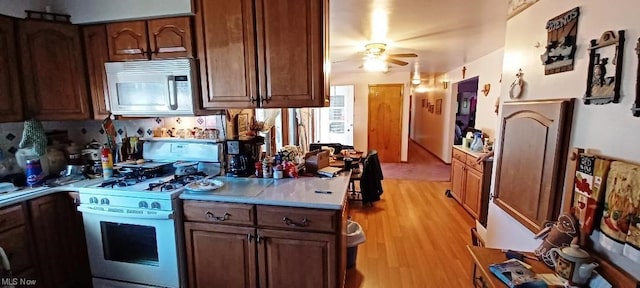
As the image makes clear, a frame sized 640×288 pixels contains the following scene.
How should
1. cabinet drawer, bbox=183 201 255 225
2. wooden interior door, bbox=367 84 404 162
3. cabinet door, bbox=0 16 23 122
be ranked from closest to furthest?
cabinet drawer, bbox=183 201 255 225
cabinet door, bbox=0 16 23 122
wooden interior door, bbox=367 84 404 162

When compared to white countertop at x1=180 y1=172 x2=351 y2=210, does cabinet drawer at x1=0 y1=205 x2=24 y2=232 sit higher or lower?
lower

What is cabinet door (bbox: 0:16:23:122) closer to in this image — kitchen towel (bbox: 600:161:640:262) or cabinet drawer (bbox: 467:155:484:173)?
kitchen towel (bbox: 600:161:640:262)

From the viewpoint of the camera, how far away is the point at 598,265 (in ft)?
3.66

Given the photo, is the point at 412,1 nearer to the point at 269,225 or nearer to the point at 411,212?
the point at 269,225

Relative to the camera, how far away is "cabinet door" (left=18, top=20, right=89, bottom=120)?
2.05m

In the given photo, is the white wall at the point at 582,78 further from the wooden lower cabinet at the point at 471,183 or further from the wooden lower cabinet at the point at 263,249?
the wooden lower cabinet at the point at 471,183

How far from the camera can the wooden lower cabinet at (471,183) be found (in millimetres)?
3189

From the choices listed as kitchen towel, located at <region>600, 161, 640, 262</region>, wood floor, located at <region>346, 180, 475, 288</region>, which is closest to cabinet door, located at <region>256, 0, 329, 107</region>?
kitchen towel, located at <region>600, 161, 640, 262</region>

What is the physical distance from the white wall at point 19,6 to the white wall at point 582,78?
3507mm

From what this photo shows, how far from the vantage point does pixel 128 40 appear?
2131mm

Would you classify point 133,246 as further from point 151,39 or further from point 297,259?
point 151,39

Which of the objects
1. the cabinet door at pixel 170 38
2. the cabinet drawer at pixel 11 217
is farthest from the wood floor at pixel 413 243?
the cabinet drawer at pixel 11 217

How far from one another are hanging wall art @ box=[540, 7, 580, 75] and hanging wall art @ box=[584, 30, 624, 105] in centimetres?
12

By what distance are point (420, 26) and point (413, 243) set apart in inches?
89.5
